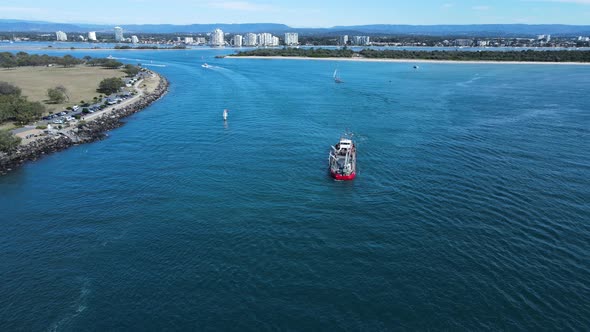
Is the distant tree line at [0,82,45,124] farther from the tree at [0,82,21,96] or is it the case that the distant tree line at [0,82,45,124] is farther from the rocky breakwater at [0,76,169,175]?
the tree at [0,82,21,96]

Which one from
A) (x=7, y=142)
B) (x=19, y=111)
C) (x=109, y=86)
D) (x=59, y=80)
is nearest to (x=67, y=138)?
(x=7, y=142)

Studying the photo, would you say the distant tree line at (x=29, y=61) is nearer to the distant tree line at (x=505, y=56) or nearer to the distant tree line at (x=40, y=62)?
the distant tree line at (x=40, y=62)

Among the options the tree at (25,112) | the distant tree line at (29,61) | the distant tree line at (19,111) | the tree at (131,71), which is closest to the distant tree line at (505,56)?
the tree at (131,71)

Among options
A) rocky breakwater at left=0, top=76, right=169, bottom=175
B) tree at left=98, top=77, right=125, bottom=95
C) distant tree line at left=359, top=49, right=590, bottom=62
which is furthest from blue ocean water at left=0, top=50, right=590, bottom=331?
distant tree line at left=359, top=49, right=590, bottom=62

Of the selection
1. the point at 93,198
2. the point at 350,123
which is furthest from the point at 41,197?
the point at 350,123

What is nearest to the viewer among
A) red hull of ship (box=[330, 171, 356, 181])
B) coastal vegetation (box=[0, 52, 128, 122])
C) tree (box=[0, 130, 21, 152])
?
red hull of ship (box=[330, 171, 356, 181])

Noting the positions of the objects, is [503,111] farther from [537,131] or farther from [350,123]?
[350,123]

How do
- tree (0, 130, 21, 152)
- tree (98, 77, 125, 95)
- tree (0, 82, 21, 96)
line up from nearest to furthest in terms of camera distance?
tree (0, 130, 21, 152), tree (0, 82, 21, 96), tree (98, 77, 125, 95)
